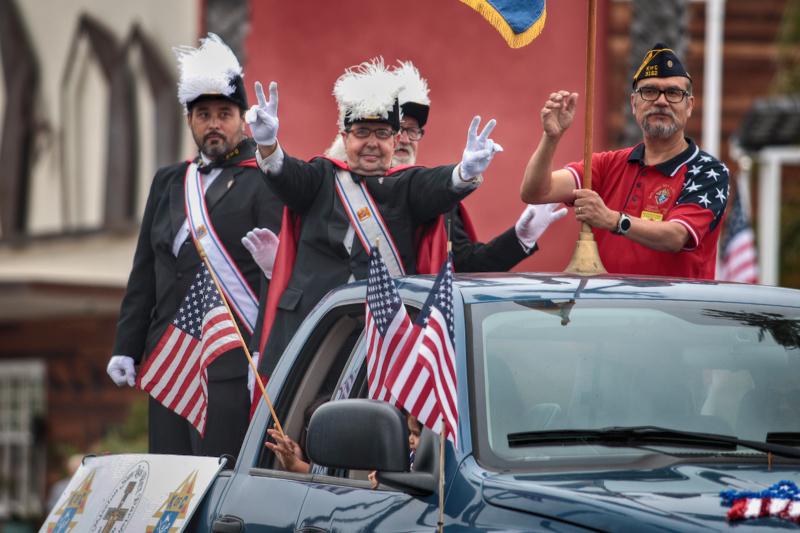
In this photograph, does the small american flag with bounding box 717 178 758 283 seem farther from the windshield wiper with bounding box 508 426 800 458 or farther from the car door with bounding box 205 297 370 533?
the windshield wiper with bounding box 508 426 800 458

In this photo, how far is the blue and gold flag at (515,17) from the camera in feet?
22.7

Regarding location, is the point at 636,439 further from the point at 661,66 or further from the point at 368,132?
the point at 368,132

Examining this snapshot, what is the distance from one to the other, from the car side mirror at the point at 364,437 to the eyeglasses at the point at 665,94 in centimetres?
256

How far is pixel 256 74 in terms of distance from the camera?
1672 centimetres

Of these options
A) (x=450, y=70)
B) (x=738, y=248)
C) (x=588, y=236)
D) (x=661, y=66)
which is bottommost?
(x=738, y=248)

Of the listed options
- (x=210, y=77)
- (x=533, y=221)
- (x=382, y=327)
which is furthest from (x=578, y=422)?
(x=210, y=77)

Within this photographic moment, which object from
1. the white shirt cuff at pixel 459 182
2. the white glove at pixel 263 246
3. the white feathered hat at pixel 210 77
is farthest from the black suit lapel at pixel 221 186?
the white shirt cuff at pixel 459 182

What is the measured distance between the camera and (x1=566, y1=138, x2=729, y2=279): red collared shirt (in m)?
6.64

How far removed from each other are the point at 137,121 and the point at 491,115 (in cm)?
491

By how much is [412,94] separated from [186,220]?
1067 millimetres

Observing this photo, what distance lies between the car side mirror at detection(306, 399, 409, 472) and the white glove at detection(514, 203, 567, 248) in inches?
121

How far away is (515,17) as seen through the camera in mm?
6949

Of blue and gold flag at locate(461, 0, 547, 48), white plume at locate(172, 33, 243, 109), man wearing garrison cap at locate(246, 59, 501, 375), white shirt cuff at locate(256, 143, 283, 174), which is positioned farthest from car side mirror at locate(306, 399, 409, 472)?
white plume at locate(172, 33, 243, 109)

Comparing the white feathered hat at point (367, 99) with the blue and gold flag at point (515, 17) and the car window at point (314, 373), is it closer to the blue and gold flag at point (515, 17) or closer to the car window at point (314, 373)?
the blue and gold flag at point (515, 17)
